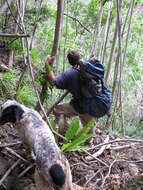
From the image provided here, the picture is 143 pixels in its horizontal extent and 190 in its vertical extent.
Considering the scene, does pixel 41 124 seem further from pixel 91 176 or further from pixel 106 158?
pixel 106 158

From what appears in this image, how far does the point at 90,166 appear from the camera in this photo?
4.62 metres

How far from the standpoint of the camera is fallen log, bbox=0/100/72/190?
285cm

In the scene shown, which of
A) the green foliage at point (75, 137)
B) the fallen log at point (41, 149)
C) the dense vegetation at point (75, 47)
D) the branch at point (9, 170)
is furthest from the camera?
the dense vegetation at point (75, 47)

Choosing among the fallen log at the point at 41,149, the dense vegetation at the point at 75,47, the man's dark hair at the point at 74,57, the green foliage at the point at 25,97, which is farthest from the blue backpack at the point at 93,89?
the green foliage at the point at 25,97

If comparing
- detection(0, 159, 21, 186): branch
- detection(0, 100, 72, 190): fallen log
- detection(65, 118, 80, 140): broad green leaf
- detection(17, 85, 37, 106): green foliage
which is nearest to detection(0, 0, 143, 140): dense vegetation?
detection(17, 85, 37, 106): green foliage

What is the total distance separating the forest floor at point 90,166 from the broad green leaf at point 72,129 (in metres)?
0.43

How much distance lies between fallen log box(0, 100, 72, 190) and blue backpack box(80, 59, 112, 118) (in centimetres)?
114

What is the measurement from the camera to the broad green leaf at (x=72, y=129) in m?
4.22

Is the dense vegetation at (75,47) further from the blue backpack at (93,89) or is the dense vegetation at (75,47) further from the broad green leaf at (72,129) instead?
the broad green leaf at (72,129)

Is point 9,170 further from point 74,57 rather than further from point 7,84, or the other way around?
point 7,84

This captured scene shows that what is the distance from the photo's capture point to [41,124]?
3.49m

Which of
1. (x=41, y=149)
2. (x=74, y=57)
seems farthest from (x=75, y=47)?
(x=41, y=149)

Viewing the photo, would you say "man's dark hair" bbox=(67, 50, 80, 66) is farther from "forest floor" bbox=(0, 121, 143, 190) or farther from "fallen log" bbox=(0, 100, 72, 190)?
"forest floor" bbox=(0, 121, 143, 190)

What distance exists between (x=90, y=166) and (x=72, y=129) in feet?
2.46
